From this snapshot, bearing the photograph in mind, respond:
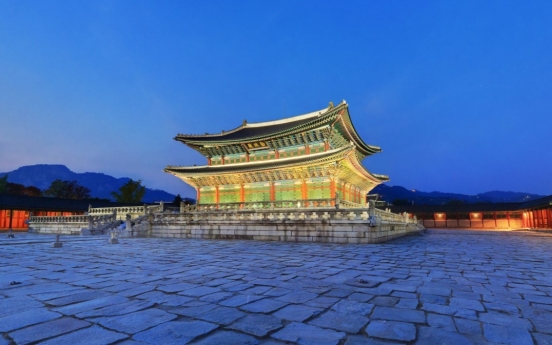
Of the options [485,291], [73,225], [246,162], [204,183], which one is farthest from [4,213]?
[485,291]

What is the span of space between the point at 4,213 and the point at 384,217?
3637 cm

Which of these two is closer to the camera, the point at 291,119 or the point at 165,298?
the point at 165,298

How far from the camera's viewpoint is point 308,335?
2.70m

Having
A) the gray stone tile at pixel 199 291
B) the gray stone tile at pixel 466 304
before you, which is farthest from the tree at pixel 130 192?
the gray stone tile at pixel 466 304

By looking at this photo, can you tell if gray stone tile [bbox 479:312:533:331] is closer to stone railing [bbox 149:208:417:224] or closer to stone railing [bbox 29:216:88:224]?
stone railing [bbox 149:208:417:224]

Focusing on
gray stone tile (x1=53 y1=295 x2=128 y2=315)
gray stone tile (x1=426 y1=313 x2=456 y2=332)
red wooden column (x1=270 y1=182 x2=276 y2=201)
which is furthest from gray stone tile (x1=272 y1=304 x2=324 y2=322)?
red wooden column (x1=270 y1=182 x2=276 y2=201)

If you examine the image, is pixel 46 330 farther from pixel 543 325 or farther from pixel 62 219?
pixel 62 219

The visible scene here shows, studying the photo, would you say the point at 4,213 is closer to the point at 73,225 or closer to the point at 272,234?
the point at 73,225

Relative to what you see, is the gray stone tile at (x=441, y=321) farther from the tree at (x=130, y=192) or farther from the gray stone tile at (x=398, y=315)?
the tree at (x=130, y=192)

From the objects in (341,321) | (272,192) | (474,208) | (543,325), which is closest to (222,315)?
(341,321)

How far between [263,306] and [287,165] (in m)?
19.1

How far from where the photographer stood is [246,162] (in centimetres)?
2722

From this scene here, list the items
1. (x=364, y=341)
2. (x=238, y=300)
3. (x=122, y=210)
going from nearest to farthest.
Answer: (x=364, y=341) < (x=238, y=300) < (x=122, y=210)

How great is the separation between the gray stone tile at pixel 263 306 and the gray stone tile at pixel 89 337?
4.43 ft
